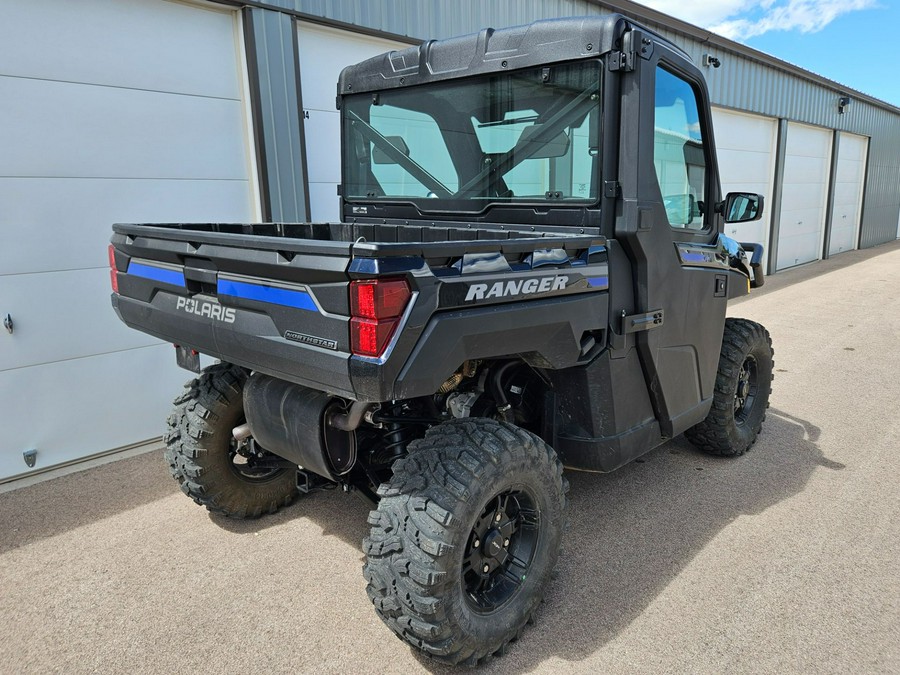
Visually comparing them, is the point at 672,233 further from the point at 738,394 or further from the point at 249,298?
the point at 249,298

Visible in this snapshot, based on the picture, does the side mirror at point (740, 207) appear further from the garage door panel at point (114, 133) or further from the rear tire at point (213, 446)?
the garage door panel at point (114, 133)

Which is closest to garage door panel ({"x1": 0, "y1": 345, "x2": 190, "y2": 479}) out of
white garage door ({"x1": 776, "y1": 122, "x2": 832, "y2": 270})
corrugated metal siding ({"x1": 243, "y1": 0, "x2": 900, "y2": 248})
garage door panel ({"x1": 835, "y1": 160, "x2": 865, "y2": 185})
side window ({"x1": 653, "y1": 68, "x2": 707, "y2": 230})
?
corrugated metal siding ({"x1": 243, "y1": 0, "x2": 900, "y2": 248})

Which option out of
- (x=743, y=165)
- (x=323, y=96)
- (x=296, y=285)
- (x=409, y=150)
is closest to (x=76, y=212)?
(x=323, y=96)

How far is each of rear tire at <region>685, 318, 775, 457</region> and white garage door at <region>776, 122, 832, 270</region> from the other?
35.6ft

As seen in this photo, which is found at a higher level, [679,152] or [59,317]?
[679,152]

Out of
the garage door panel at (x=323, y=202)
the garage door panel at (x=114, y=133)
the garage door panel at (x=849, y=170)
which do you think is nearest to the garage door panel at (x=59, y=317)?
the garage door panel at (x=114, y=133)

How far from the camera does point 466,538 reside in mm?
2262

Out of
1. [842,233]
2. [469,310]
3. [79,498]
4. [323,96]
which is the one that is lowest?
[79,498]

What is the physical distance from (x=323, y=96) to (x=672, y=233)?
140 inches

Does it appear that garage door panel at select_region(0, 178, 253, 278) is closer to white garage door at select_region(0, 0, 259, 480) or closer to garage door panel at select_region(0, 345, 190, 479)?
white garage door at select_region(0, 0, 259, 480)

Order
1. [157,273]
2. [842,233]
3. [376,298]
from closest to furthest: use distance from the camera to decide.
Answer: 1. [376,298]
2. [157,273]
3. [842,233]

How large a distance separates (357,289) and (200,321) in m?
0.91

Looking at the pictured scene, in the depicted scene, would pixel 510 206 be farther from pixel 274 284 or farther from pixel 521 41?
pixel 274 284

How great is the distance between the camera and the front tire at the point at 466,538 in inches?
86.4
